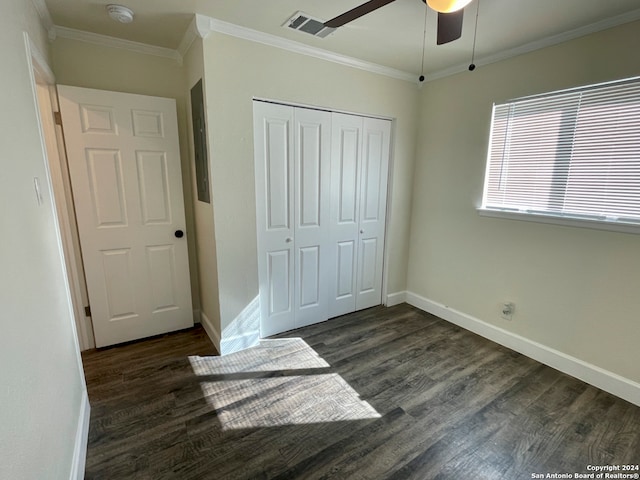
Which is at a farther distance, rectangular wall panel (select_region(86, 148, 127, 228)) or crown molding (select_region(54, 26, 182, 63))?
rectangular wall panel (select_region(86, 148, 127, 228))

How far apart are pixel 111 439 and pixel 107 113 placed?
228 cm

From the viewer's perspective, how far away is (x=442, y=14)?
61.8 inches

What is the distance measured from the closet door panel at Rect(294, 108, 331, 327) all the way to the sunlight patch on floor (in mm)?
532

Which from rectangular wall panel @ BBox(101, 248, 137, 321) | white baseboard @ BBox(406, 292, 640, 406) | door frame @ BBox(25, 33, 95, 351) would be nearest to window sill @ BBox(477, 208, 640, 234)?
white baseboard @ BBox(406, 292, 640, 406)

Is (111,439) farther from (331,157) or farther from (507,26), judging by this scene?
(507,26)

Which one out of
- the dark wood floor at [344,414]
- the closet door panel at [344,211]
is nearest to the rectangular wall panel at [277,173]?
the closet door panel at [344,211]

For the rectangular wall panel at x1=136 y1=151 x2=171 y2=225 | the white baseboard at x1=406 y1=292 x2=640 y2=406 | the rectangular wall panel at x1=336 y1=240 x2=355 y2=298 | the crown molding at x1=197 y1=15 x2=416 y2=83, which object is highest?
the crown molding at x1=197 y1=15 x2=416 y2=83

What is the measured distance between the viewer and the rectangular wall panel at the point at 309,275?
2.91 m

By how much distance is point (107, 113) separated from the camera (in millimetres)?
2371

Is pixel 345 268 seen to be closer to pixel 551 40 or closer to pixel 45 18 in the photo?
pixel 551 40

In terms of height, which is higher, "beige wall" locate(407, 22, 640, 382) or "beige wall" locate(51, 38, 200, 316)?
"beige wall" locate(51, 38, 200, 316)

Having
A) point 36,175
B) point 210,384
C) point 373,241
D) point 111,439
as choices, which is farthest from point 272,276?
point 36,175

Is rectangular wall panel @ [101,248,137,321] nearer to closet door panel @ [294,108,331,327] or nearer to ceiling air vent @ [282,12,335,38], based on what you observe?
closet door panel @ [294,108,331,327]

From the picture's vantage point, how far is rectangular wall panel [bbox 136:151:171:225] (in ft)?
8.44
